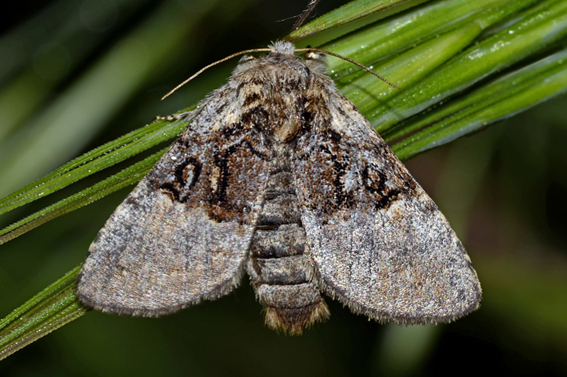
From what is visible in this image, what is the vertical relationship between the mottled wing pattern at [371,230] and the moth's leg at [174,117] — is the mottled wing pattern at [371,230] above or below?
below

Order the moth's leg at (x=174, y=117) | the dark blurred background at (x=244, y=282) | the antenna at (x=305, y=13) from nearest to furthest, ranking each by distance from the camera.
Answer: the antenna at (x=305, y=13), the moth's leg at (x=174, y=117), the dark blurred background at (x=244, y=282)

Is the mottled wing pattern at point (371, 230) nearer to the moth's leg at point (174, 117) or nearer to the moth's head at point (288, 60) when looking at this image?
the moth's head at point (288, 60)

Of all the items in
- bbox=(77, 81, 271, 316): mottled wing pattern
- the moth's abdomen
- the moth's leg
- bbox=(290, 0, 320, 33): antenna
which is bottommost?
the moth's abdomen

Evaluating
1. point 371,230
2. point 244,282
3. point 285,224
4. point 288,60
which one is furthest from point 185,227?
point 244,282

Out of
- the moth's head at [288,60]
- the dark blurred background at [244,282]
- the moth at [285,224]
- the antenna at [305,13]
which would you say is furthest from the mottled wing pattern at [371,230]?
the dark blurred background at [244,282]

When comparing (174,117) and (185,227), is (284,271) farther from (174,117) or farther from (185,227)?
(174,117)

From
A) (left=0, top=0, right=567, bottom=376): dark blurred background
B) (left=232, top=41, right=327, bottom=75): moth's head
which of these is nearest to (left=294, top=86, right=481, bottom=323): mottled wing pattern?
(left=232, top=41, right=327, bottom=75): moth's head

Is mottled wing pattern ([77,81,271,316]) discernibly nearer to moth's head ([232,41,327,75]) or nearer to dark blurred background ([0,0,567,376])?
moth's head ([232,41,327,75])
